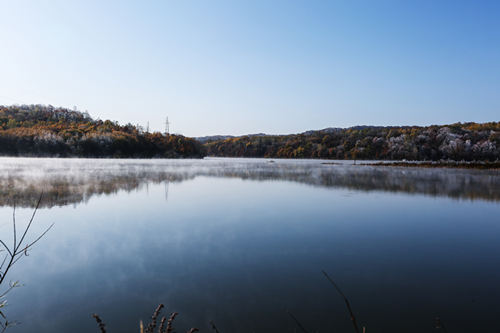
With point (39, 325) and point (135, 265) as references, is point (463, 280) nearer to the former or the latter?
point (135, 265)

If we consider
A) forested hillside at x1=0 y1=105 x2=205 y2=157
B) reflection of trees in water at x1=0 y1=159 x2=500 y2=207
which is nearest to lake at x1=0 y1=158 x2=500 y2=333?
reflection of trees in water at x1=0 y1=159 x2=500 y2=207

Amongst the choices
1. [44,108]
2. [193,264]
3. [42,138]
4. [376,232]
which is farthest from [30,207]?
[44,108]

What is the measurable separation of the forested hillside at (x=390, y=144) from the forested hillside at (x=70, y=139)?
39.4 metres

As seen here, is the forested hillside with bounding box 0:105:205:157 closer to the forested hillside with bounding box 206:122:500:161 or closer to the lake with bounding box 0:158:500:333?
the forested hillside with bounding box 206:122:500:161

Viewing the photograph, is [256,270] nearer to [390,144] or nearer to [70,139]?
[70,139]

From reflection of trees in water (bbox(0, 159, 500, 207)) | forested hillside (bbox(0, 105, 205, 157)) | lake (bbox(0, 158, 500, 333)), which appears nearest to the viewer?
lake (bbox(0, 158, 500, 333))

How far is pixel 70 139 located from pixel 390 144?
96571mm

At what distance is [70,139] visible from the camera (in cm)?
8750

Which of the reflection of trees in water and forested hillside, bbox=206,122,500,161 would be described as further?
forested hillside, bbox=206,122,500,161

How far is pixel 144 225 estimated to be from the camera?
8617 millimetres

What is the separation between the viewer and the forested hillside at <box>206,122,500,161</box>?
82938mm

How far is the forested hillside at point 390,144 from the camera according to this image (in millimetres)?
82938

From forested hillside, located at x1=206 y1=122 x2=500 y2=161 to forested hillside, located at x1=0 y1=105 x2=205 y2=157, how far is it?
39.4 meters

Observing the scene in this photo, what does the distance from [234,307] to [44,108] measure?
536 feet
